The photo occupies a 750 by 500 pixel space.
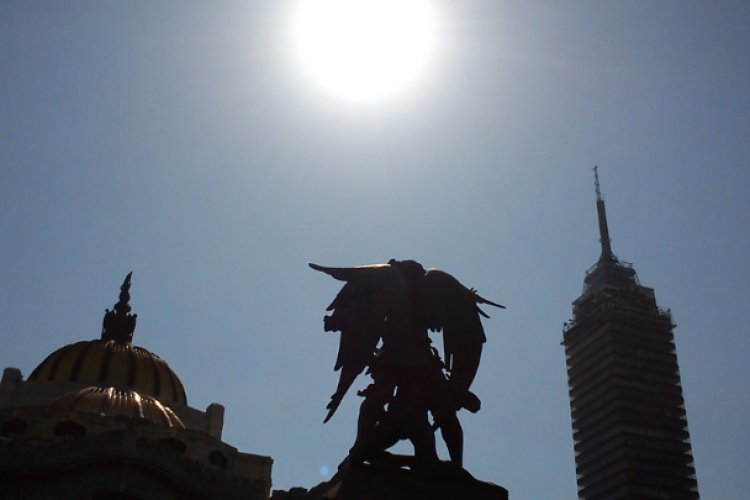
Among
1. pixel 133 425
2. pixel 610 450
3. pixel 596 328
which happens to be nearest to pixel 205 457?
pixel 133 425

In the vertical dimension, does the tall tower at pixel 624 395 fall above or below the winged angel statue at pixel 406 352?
above

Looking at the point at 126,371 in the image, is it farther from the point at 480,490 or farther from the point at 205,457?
the point at 480,490

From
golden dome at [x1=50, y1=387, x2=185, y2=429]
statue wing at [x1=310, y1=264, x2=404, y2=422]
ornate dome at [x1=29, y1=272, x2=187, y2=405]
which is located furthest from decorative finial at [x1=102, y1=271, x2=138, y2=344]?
statue wing at [x1=310, y1=264, x2=404, y2=422]

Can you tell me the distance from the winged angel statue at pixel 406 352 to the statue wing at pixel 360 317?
0.5 inches

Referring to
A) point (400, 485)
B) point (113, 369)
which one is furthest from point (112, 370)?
point (400, 485)

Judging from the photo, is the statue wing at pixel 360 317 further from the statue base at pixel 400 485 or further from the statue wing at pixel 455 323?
the statue base at pixel 400 485

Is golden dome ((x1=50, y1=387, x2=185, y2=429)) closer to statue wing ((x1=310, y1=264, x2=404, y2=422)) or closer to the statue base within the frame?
statue wing ((x1=310, y1=264, x2=404, y2=422))

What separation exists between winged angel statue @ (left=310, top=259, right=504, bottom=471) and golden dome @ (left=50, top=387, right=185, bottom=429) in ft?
116

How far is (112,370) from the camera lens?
2105 inches

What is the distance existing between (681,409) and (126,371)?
223 ft

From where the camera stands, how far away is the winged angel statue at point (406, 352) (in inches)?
429

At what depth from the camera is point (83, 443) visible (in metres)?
36.2

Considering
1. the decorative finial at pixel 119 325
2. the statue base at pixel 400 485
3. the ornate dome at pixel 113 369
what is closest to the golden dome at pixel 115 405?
the ornate dome at pixel 113 369

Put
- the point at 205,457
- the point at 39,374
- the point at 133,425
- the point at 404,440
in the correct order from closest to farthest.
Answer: the point at 404,440 → the point at 133,425 → the point at 205,457 → the point at 39,374
